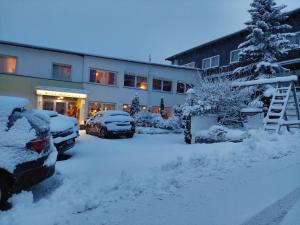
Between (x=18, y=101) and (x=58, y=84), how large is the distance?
20.5 metres

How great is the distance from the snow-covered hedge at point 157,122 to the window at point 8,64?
977cm

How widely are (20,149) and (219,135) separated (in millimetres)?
7726

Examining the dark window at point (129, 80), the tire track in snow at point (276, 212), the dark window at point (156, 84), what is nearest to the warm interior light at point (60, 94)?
the dark window at point (129, 80)

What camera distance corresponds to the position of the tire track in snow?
399 cm

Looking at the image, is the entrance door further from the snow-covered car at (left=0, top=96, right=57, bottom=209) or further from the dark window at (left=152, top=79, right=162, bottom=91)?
the snow-covered car at (left=0, top=96, right=57, bottom=209)

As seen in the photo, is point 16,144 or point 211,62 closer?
point 16,144

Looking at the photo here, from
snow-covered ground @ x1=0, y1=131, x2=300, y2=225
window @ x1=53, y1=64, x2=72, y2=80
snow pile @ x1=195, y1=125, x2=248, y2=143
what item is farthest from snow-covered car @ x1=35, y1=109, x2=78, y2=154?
window @ x1=53, y1=64, x2=72, y2=80

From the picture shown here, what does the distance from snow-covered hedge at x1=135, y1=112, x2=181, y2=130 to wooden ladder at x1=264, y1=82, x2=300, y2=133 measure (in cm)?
880

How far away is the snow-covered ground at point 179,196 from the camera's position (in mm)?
4172

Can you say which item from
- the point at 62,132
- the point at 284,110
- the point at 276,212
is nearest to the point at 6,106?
the point at 276,212

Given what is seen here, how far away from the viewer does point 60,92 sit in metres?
24.8

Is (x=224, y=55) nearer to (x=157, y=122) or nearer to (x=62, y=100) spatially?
(x=157, y=122)

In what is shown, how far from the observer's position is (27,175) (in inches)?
203

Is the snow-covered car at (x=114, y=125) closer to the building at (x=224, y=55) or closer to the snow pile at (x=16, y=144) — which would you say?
the building at (x=224, y=55)
